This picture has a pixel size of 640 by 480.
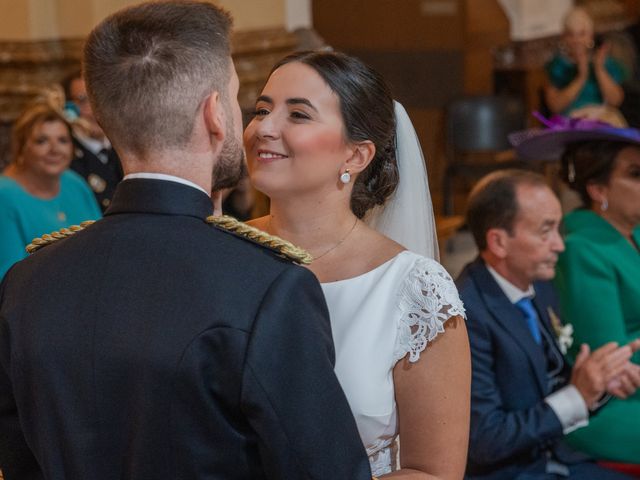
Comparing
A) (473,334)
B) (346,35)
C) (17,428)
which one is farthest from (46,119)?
(346,35)

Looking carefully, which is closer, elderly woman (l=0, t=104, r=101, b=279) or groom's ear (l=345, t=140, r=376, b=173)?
groom's ear (l=345, t=140, r=376, b=173)

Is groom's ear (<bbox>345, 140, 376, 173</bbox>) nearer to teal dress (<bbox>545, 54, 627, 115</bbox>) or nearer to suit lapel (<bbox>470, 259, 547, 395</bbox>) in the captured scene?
suit lapel (<bbox>470, 259, 547, 395</bbox>)

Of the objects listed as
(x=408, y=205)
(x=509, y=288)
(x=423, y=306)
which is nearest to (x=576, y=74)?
(x=509, y=288)

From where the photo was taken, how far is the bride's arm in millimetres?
2059

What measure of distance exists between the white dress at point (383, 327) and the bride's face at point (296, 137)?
23 cm

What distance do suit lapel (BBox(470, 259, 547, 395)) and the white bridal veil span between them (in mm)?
587

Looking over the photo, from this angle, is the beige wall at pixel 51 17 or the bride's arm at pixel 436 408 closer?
the bride's arm at pixel 436 408

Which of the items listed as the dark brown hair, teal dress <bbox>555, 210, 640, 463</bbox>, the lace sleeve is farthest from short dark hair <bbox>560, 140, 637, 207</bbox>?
the dark brown hair

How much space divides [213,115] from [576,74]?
6.80 metres

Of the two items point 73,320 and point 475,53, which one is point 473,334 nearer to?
point 73,320

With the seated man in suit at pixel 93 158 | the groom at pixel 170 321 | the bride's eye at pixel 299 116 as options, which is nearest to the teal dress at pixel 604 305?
the bride's eye at pixel 299 116

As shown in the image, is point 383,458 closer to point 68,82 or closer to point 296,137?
point 296,137

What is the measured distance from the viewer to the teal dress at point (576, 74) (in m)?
7.87

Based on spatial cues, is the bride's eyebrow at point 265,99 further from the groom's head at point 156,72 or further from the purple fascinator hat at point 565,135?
the purple fascinator hat at point 565,135
